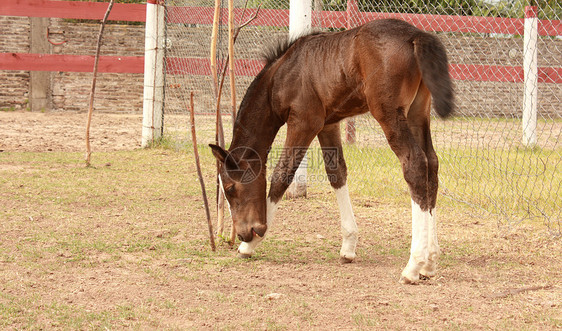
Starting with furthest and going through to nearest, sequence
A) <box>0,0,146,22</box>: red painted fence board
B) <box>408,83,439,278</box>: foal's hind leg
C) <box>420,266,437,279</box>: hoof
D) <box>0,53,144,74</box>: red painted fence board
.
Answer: <box>0,0,146,22</box>: red painted fence board, <box>0,53,144,74</box>: red painted fence board, <box>408,83,439,278</box>: foal's hind leg, <box>420,266,437,279</box>: hoof

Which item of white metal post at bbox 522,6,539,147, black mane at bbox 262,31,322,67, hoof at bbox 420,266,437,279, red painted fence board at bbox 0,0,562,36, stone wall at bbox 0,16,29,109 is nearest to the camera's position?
hoof at bbox 420,266,437,279

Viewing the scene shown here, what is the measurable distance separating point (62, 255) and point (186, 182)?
2763 mm

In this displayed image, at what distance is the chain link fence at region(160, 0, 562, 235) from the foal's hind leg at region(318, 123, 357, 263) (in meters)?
0.96

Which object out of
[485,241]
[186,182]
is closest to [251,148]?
[485,241]

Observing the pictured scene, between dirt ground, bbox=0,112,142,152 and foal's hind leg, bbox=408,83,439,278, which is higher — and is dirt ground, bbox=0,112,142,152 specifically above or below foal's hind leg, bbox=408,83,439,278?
below

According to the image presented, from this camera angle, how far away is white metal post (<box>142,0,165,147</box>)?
27.9 ft

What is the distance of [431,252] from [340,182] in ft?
2.79

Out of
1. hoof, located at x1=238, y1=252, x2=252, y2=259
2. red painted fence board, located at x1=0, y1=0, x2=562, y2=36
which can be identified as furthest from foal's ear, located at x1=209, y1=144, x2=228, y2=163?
red painted fence board, located at x1=0, y1=0, x2=562, y2=36

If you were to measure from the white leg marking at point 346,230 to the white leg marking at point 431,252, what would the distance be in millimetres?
553

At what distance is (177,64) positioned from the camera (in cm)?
873

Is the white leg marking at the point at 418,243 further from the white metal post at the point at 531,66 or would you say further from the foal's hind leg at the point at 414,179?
the white metal post at the point at 531,66

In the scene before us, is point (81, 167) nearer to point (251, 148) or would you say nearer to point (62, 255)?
point (62, 255)

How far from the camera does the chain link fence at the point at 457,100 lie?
516 cm

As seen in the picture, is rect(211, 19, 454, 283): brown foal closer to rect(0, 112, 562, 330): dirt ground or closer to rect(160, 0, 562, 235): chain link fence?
rect(0, 112, 562, 330): dirt ground
